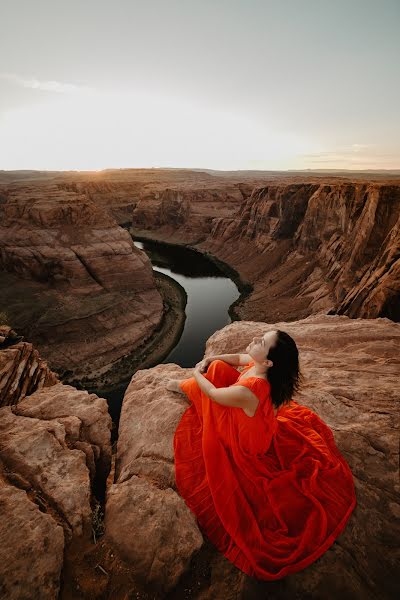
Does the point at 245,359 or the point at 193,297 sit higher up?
the point at 245,359

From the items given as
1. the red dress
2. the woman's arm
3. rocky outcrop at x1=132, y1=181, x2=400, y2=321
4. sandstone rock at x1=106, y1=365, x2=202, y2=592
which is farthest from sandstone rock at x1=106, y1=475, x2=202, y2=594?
rocky outcrop at x1=132, y1=181, x2=400, y2=321

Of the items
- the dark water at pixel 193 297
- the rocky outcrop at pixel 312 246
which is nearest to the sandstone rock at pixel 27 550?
the rocky outcrop at pixel 312 246

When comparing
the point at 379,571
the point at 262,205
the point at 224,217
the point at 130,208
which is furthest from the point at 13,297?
the point at 130,208

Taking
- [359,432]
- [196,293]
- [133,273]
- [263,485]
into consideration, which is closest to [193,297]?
[196,293]

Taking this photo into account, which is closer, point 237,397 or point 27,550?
point 27,550

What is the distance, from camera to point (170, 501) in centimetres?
380

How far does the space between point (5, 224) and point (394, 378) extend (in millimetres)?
31783

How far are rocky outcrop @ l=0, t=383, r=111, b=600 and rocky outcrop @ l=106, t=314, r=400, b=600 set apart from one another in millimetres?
406

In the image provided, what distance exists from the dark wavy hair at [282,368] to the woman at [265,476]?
0.04 feet

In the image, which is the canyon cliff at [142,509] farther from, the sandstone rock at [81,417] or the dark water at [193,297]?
the dark water at [193,297]

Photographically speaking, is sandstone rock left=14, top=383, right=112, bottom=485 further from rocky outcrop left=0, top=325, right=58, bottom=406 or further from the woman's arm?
the woman's arm

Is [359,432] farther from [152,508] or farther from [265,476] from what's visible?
[152,508]

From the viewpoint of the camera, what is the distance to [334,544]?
324 cm

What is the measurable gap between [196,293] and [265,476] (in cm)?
3238
